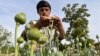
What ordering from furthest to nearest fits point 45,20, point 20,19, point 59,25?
point 59,25
point 45,20
point 20,19

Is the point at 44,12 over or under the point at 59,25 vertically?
over

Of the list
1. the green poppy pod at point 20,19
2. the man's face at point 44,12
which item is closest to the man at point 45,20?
the man's face at point 44,12

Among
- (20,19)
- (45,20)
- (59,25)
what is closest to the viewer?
(20,19)

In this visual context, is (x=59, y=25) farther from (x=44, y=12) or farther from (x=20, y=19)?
(x=20, y=19)

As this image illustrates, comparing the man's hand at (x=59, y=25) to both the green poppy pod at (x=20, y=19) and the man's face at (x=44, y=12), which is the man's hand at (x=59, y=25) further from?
the green poppy pod at (x=20, y=19)

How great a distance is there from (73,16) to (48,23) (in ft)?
81.0

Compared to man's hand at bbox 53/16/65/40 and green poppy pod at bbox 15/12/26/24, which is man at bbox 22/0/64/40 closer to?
man's hand at bbox 53/16/65/40

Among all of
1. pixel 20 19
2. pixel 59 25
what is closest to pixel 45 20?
pixel 59 25

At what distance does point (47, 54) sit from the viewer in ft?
8.09

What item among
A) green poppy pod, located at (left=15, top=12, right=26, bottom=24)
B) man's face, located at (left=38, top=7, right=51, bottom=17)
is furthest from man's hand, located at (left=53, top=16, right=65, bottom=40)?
green poppy pod, located at (left=15, top=12, right=26, bottom=24)

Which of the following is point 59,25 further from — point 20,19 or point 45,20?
point 20,19

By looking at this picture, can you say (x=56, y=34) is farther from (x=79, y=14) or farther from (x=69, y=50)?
(x=79, y=14)

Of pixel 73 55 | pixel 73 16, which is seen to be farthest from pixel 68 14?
pixel 73 55

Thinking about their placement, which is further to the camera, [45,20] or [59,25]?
[59,25]
